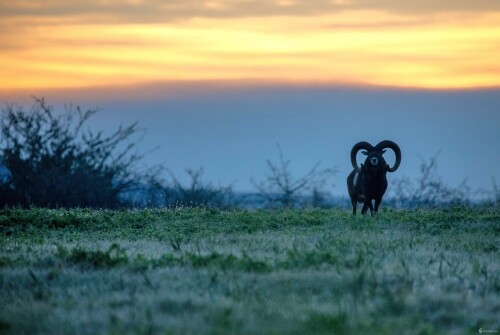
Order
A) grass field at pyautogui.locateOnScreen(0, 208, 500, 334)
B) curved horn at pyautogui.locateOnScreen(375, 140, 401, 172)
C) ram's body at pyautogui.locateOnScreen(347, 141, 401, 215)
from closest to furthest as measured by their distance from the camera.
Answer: grass field at pyautogui.locateOnScreen(0, 208, 500, 334) < ram's body at pyautogui.locateOnScreen(347, 141, 401, 215) < curved horn at pyautogui.locateOnScreen(375, 140, 401, 172)

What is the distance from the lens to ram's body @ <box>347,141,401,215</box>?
22.6 m

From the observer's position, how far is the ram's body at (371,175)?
22594 millimetres

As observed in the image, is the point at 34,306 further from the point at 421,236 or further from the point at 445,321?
the point at 421,236

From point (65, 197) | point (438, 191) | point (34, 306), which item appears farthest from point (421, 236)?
point (65, 197)

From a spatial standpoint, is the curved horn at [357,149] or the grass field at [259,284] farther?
the curved horn at [357,149]

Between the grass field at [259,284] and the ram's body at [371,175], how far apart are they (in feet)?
17.3

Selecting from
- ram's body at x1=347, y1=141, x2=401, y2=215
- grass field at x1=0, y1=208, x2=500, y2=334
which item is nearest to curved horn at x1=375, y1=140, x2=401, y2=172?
ram's body at x1=347, y1=141, x2=401, y2=215

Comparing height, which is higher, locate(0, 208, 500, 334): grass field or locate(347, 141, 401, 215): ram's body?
locate(347, 141, 401, 215): ram's body

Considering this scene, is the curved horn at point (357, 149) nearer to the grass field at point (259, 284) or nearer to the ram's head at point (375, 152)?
the ram's head at point (375, 152)

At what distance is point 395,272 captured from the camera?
1131 centimetres

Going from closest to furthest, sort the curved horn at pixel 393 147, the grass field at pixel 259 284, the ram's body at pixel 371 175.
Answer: the grass field at pixel 259 284, the ram's body at pixel 371 175, the curved horn at pixel 393 147

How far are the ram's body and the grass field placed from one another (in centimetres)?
528

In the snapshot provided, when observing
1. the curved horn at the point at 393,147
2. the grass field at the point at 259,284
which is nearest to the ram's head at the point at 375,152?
the curved horn at the point at 393,147

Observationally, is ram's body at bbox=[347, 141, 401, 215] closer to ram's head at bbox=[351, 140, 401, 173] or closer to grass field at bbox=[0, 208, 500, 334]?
ram's head at bbox=[351, 140, 401, 173]
